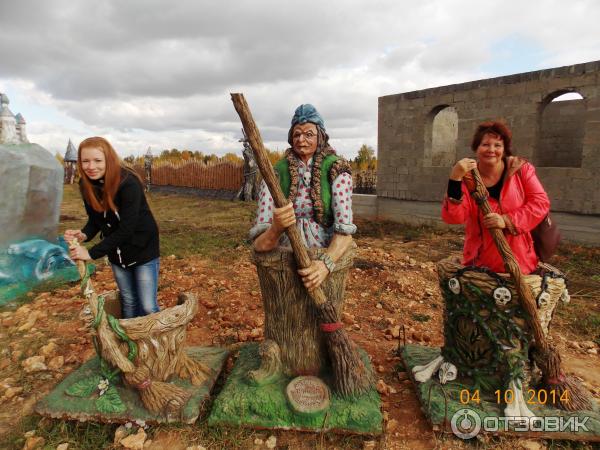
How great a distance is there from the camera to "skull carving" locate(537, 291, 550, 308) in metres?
2.45

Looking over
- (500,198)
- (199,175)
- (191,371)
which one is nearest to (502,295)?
(500,198)

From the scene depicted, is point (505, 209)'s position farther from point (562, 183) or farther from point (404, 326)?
point (562, 183)

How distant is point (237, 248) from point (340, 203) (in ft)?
16.6

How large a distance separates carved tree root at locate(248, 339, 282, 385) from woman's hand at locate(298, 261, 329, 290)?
1.98 ft

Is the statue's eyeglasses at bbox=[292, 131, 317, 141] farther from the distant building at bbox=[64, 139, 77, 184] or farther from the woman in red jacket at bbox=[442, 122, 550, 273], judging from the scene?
the distant building at bbox=[64, 139, 77, 184]

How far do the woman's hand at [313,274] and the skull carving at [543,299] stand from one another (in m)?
1.38

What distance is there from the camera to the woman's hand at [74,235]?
249cm

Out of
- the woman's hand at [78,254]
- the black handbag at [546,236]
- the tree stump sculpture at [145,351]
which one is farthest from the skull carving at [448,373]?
the woman's hand at [78,254]

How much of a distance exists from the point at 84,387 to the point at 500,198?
310 cm

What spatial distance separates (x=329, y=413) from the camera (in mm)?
2490

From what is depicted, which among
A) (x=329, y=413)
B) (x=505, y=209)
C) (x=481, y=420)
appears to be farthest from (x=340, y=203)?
(x=481, y=420)

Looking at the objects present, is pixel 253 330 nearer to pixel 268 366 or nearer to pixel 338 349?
pixel 268 366

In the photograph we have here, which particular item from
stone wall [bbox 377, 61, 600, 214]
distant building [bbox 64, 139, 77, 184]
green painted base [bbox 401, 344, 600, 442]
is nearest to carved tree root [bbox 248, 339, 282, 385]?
green painted base [bbox 401, 344, 600, 442]

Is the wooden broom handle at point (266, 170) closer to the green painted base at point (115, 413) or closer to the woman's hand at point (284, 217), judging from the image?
the woman's hand at point (284, 217)
